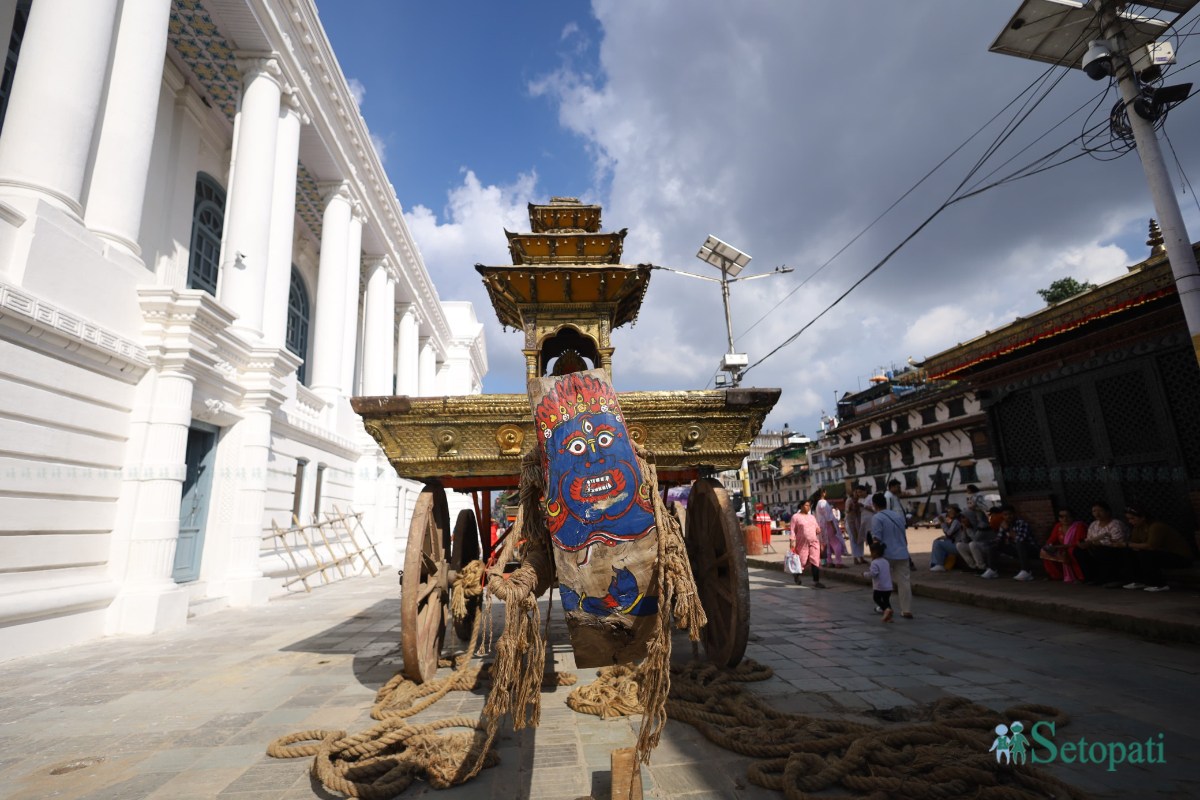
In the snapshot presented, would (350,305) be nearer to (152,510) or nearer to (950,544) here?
(152,510)

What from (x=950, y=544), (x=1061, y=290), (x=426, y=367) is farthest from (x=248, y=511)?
(x=1061, y=290)

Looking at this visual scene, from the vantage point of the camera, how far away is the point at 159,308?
271 inches

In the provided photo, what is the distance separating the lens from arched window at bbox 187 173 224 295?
10.9 metres

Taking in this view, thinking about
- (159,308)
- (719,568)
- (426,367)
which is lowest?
(719,568)

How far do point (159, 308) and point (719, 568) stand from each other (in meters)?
7.38

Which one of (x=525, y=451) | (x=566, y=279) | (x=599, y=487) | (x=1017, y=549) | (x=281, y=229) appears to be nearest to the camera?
(x=599, y=487)

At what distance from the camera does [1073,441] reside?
8172 mm

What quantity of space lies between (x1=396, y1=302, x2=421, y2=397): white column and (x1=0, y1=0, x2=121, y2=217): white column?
50.6ft

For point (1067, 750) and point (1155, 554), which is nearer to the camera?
point (1067, 750)

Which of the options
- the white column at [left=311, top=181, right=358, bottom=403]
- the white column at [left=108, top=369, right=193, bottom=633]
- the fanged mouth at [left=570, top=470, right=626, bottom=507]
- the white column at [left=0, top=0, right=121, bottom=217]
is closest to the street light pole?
the fanged mouth at [left=570, top=470, right=626, bottom=507]

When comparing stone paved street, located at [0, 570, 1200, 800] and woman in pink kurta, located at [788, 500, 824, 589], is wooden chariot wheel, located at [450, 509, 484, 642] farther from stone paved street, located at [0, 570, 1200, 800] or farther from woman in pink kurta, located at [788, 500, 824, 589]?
woman in pink kurta, located at [788, 500, 824, 589]

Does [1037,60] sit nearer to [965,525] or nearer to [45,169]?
[965,525]

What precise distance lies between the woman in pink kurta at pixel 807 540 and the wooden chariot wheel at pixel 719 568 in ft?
17.2

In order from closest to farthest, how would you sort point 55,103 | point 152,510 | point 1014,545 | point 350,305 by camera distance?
point 55,103, point 152,510, point 1014,545, point 350,305
